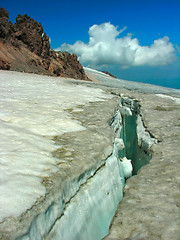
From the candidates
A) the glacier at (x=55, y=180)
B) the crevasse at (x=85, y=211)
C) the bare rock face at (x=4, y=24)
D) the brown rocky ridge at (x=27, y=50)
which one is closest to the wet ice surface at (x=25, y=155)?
the glacier at (x=55, y=180)

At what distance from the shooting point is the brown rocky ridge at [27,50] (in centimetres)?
2120

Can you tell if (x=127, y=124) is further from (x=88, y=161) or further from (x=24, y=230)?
(x=24, y=230)

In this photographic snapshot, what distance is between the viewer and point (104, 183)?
7.64 feet

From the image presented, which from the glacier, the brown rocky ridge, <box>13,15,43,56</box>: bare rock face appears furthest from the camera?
<box>13,15,43,56</box>: bare rock face

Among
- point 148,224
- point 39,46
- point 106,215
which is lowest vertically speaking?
point 106,215

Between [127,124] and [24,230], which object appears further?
[127,124]

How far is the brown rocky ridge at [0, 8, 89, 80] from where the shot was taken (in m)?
21.2

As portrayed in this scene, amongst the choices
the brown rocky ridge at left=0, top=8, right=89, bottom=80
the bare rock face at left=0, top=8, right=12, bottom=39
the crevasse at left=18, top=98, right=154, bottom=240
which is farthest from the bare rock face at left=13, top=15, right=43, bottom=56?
the crevasse at left=18, top=98, right=154, bottom=240

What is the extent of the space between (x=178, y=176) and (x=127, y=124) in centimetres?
471

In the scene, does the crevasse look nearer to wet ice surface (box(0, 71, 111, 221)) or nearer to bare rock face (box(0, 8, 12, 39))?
Answer: wet ice surface (box(0, 71, 111, 221))

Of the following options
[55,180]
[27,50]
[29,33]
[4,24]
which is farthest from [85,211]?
[29,33]

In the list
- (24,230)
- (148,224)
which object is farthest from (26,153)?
(148,224)

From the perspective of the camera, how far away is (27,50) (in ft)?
82.7

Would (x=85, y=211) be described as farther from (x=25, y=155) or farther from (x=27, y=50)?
(x=27, y=50)
